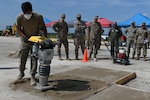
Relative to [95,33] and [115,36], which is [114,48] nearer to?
[115,36]

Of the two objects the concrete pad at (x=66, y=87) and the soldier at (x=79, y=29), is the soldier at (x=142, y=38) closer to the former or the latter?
the soldier at (x=79, y=29)

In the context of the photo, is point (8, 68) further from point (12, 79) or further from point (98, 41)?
point (98, 41)

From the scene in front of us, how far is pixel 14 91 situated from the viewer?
568 cm

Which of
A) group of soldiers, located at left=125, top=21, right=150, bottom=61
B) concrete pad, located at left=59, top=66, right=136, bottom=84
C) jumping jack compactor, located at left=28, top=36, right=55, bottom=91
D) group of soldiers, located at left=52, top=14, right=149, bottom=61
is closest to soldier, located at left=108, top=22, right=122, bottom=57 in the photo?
group of soldiers, located at left=52, top=14, right=149, bottom=61

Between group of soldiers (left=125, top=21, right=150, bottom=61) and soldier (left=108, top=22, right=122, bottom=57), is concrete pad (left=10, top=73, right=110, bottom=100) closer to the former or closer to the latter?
soldier (left=108, top=22, right=122, bottom=57)

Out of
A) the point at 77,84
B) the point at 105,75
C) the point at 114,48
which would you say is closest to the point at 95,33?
the point at 114,48

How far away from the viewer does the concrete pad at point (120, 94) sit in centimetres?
534

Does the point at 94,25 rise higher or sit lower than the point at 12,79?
higher

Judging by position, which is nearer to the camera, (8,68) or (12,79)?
(12,79)

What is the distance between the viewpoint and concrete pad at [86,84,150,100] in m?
5.34

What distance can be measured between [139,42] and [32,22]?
7.59 m

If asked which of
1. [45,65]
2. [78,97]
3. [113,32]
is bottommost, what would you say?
[78,97]

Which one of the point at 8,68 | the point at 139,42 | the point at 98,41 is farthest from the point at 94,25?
the point at 8,68

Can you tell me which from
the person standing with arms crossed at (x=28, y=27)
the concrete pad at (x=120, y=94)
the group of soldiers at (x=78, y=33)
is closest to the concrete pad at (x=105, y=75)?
the concrete pad at (x=120, y=94)
